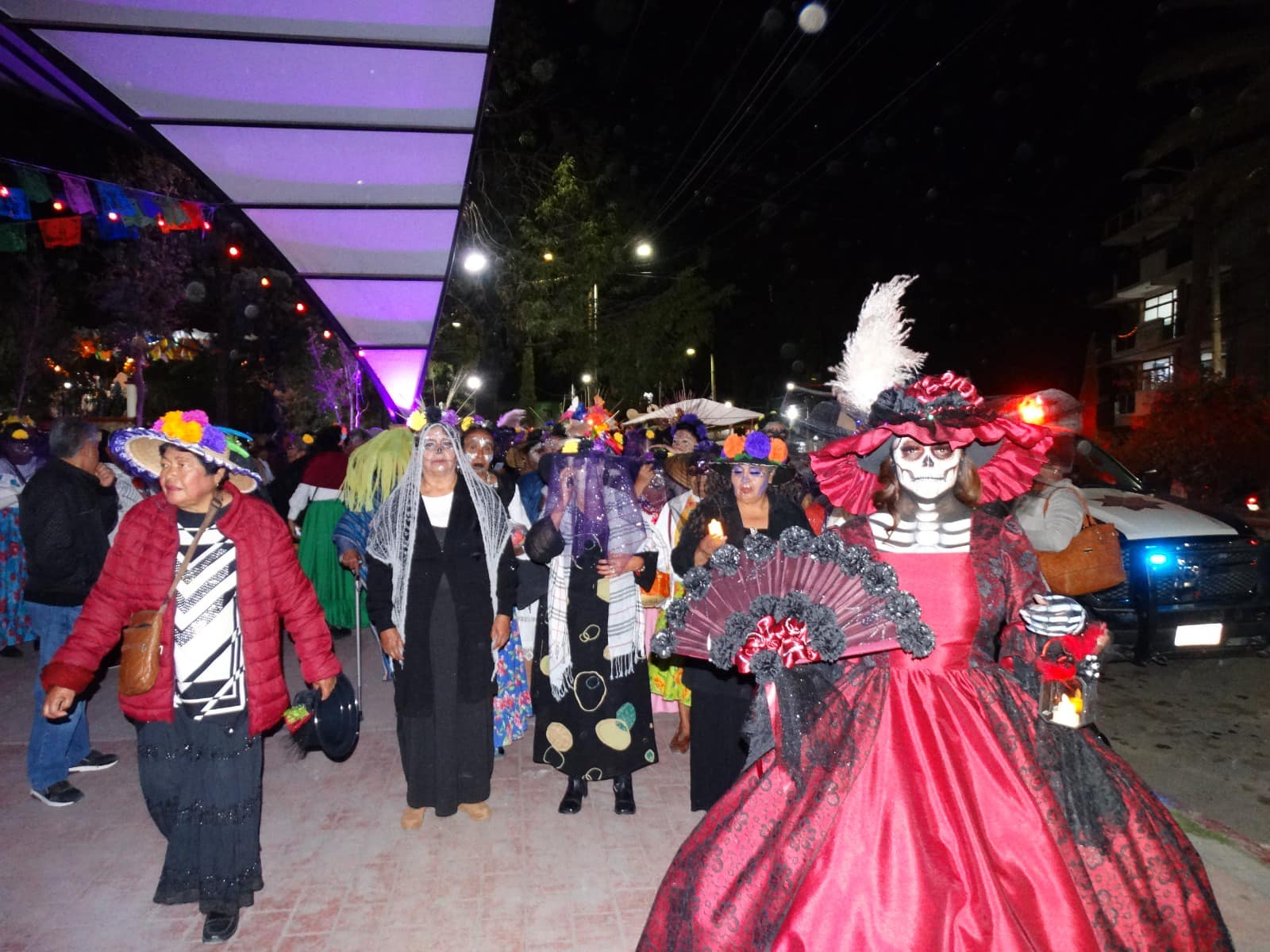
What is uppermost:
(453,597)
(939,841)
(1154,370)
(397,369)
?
(1154,370)

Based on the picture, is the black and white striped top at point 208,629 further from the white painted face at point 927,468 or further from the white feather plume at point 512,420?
the white feather plume at point 512,420

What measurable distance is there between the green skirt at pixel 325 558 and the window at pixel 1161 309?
35421mm

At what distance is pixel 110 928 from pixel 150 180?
78.3ft

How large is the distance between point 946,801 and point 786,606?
77 cm

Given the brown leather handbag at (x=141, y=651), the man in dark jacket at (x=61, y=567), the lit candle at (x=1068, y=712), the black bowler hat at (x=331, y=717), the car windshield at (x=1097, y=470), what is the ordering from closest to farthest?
the lit candle at (x=1068, y=712) → the brown leather handbag at (x=141, y=651) → the black bowler hat at (x=331, y=717) → the man in dark jacket at (x=61, y=567) → the car windshield at (x=1097, y=470)

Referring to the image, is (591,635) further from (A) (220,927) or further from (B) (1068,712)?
(B) (1068,712)

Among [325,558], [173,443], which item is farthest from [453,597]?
[325,558]

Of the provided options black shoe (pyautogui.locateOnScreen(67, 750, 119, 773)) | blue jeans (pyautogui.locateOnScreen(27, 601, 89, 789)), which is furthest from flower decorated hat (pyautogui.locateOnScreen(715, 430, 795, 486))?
black shoe (pyautogui.locateOnScreen(67, 750, 119, 773))

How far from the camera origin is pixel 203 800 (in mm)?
3447

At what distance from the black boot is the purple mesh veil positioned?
4.25 ft

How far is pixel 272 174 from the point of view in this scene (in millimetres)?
6965

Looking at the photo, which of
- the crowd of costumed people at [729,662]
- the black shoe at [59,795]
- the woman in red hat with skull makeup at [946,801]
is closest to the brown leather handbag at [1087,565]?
the crowd of costumed people at [729,662]

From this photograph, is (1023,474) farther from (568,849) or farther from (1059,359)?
(1059,359)

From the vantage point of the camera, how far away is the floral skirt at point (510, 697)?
5.09m
